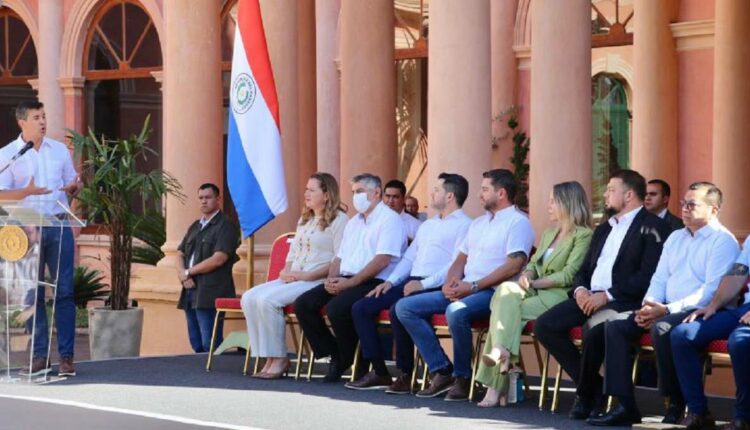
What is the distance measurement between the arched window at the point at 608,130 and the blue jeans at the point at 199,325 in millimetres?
5458

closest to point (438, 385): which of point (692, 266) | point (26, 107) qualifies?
point (692, 266)

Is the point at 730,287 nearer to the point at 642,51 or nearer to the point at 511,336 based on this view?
the point at 511,336

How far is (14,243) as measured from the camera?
34.3 feet

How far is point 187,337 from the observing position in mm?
14039

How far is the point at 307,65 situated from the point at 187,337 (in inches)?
132

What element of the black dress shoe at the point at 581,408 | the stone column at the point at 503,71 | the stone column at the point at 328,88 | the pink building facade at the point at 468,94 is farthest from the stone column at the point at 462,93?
the stone column at the point at 328,88

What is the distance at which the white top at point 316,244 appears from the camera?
1139 cm

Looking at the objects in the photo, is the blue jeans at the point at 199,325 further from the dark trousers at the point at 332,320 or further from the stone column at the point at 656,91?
the stone column at the point at 656,91

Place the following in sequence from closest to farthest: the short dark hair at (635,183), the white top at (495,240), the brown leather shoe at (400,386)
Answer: the short dark hair at (635,183), the white top at (495,240), the brown leather shoe at (400,386)

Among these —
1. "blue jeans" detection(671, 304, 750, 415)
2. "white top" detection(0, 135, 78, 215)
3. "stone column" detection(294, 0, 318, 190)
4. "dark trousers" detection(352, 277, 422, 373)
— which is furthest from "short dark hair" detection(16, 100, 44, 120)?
"stone column" detection(294, 0, 318, 190)

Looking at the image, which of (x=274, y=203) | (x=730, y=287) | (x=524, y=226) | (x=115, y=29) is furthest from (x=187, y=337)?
(x=115, y=29)

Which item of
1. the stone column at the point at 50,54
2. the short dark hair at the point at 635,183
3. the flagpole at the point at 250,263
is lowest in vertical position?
the flagpole at the point at 250,263

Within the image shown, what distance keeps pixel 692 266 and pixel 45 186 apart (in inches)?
165

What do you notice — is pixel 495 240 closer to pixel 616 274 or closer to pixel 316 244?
pixel 616 274
